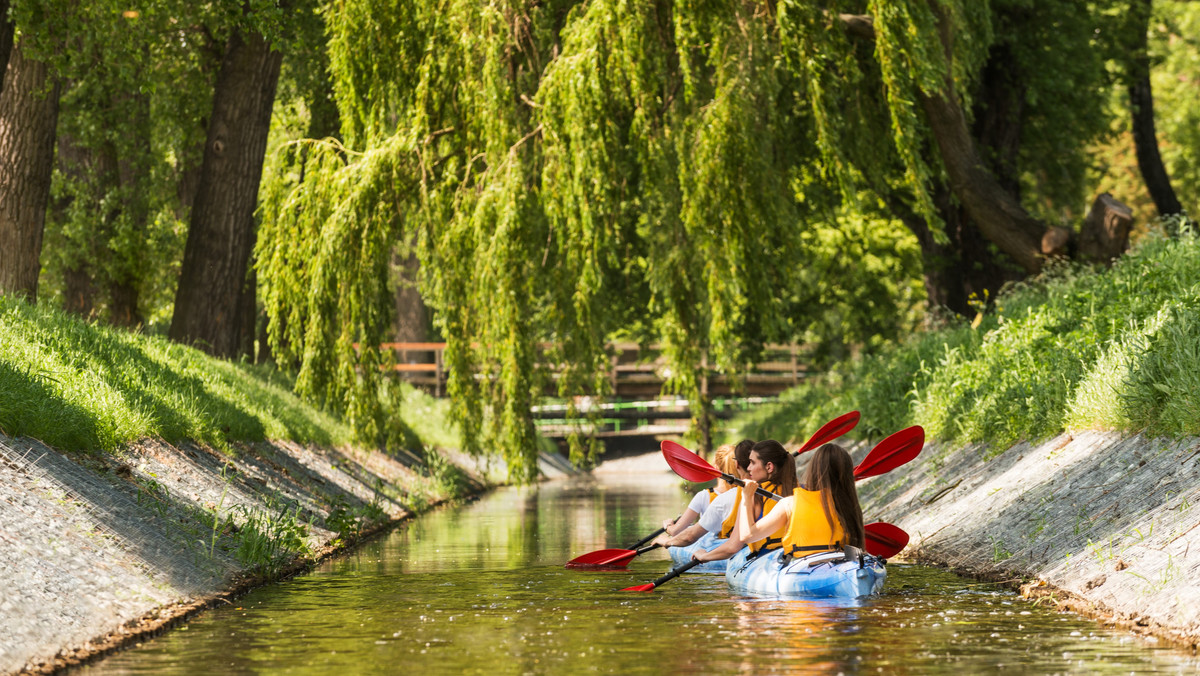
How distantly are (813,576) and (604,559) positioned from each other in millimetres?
2779

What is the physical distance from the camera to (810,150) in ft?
61.3

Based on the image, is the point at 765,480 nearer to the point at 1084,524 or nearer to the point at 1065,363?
the point at 1084,524

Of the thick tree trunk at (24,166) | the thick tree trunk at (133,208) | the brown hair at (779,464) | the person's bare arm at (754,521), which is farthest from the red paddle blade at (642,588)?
the thick tree trunk at (133,208)

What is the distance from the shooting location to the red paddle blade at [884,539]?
34.0ft

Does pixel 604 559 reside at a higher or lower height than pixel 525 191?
lower

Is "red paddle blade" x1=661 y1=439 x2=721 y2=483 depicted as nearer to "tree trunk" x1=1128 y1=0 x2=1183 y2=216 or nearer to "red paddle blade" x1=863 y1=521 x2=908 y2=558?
"red paddle blade" x1=863 y1=521 x2=908 y2=558

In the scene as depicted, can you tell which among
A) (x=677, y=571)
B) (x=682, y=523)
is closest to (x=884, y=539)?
(x=677, y=571)

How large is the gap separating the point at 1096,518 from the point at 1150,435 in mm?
979

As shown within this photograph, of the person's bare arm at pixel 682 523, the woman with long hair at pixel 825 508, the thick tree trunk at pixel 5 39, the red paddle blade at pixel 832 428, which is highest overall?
the thick tree trunk at pixel 5 39

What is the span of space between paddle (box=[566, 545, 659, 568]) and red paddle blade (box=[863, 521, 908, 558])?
2.19 metres

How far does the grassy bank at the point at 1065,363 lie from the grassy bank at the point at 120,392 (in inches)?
244

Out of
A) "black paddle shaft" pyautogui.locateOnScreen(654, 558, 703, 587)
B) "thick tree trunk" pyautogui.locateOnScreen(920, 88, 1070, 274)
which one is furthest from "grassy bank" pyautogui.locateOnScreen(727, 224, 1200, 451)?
"black paddle shaft" pyautogui.locateOnScreen(654, 558, 703, 587)

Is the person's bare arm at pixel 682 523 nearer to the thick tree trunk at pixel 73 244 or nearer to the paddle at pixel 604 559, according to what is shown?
the paddle at pixel 604 559

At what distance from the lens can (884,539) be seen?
10422 millimetres
